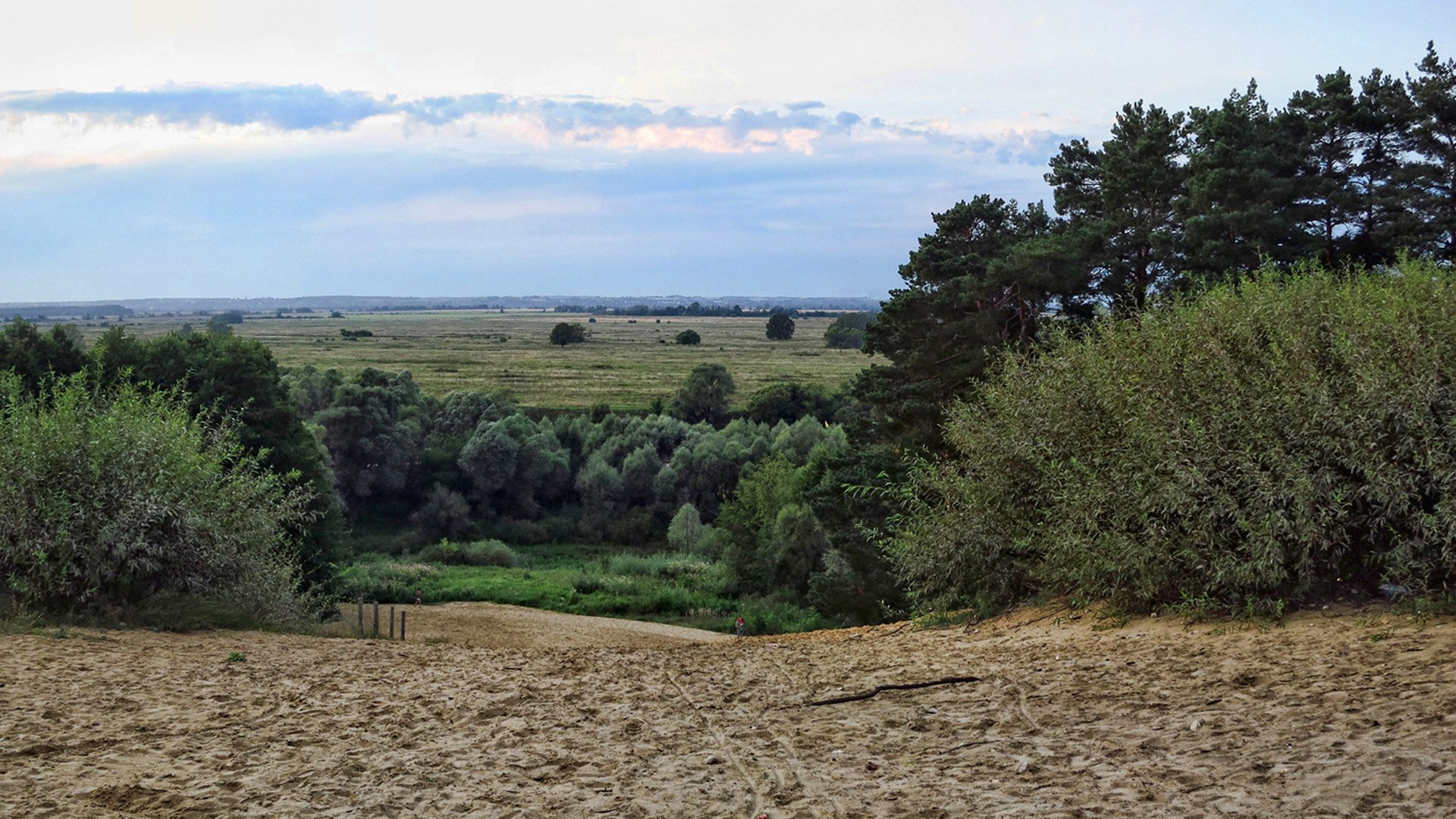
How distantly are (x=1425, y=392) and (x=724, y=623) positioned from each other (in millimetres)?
30703

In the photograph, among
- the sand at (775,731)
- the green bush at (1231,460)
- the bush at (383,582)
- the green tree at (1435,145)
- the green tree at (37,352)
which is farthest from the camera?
the bush at (383,582)

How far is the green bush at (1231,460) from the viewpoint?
977 centimetres

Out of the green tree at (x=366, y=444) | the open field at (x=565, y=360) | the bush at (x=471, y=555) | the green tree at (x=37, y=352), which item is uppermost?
the green tree at (x=37, y=352)

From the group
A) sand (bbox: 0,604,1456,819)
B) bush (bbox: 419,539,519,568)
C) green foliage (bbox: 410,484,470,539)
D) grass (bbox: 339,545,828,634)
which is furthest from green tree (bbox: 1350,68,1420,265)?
green foliage (bbox: 410,484,470,539)

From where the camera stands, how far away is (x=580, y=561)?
58031 mm

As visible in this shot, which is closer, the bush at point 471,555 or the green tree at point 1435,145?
the green tree at point 1435,145

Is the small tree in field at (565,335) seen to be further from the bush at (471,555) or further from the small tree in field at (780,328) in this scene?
the bush at (471,555)

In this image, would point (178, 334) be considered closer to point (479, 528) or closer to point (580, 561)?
point (580, 561)

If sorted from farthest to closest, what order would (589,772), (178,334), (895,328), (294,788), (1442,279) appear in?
(178,334), (895,328), (1442,279), (589,772), (294,788)

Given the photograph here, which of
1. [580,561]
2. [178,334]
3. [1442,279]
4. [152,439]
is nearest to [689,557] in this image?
[580,561]

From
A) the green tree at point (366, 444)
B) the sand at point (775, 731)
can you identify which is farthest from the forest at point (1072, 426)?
the green tree at point (366, 444)

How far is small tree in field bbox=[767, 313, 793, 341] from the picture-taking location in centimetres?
18212

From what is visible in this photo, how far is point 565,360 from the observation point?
465 feet

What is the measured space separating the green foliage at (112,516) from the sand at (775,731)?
168cm
